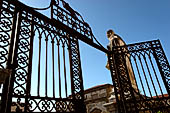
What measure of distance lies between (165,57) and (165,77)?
27.0 inches

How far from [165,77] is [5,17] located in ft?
15.3

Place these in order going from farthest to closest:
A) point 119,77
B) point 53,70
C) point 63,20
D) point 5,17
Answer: point 119,77 → point 63,20 → point 53,70 → point 5,17

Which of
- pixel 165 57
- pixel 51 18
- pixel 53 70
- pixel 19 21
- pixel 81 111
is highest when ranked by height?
pixel 51 18

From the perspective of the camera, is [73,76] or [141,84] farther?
[141,84]

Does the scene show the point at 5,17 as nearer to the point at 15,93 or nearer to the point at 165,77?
the point at 15,93

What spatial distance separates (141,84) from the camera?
16.0 feet

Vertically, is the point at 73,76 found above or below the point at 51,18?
below

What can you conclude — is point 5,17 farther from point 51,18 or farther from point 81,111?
point 81,111

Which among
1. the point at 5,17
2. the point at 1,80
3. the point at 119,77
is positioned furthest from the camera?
the point at 119,77

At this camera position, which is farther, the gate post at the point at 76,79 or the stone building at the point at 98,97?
the stone building at the point at 98,97

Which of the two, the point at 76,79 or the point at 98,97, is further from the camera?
the point at 98,97

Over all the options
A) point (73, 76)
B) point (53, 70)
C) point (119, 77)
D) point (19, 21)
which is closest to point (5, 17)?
point (19, 21)

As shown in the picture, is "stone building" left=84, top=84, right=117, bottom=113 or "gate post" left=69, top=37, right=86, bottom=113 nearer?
"gate post" left=69, top=37, right=86, bottom=113

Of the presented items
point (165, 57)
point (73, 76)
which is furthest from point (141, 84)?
point (73, 76)
